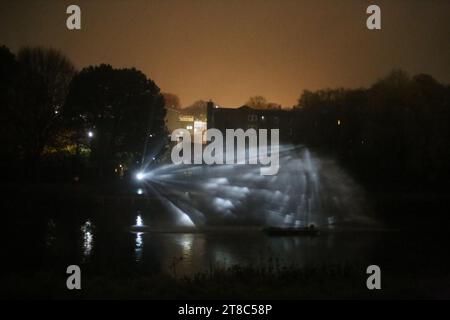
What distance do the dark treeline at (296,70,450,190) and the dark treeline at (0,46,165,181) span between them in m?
23.5

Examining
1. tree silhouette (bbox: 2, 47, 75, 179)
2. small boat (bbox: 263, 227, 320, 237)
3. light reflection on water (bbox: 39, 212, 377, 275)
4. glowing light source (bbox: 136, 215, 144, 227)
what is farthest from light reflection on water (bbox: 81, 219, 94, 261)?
tree silhouette (bbox: 2, 47, 75, 179)

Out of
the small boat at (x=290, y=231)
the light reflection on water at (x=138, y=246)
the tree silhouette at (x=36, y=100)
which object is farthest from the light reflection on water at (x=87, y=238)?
the tree silhouette at (x=36, y=100)

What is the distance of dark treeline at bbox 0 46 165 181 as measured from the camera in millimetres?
65812

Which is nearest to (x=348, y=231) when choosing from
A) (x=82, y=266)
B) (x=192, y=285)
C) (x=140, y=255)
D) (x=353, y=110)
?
(x=140, y=255)

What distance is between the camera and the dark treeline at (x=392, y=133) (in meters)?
63.1

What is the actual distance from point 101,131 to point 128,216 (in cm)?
3043

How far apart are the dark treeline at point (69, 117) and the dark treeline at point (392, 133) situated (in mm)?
23522

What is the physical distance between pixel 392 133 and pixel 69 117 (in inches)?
1625

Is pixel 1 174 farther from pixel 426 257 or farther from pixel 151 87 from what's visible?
pixel 426 257

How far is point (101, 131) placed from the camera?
72250 mm

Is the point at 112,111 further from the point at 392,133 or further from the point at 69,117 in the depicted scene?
the point at 392,133

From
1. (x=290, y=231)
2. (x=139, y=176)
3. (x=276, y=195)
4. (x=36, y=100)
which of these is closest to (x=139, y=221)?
(x=290, y=231)

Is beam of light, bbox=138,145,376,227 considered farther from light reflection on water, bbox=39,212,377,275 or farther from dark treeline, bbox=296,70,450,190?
light reflection on water, bbox=39,212,377,275

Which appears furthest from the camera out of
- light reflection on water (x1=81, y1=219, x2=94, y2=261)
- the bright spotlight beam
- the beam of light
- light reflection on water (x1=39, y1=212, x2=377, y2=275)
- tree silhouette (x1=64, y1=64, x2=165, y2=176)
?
the bright spotlight beam
